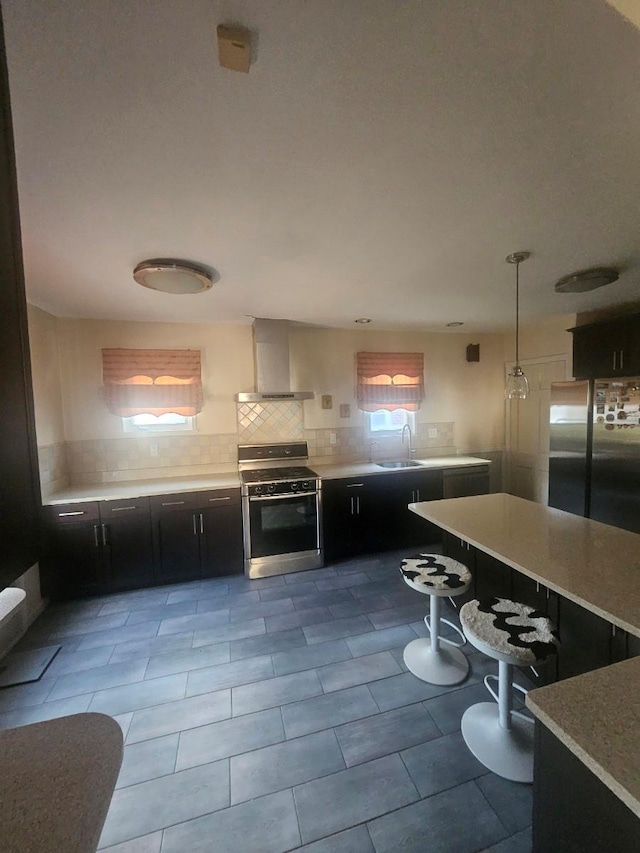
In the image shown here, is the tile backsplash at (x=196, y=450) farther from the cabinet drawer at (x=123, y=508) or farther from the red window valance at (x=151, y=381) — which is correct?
the cabinet drawer at (x=123, y=508)

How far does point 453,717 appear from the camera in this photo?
1.63 m

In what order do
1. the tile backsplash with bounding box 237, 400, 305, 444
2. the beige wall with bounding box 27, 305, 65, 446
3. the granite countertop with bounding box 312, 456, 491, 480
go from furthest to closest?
the tile backsplash with bounding box 237, 400, 305, 444, the granite countertop with bounding box 312, 456, 491, 480, the beige wall with bounding box 27, 305, 65, 446

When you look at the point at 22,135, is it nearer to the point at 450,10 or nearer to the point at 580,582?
the point at 450,10

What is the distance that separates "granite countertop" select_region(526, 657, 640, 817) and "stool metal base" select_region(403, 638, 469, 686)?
3.75 feet

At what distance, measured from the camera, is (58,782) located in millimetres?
656

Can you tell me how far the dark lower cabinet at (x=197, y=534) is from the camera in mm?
2889

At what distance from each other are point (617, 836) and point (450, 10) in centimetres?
181

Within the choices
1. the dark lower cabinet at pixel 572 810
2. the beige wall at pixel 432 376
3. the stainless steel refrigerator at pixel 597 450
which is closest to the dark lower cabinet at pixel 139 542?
the beige wall at pixel 432 376

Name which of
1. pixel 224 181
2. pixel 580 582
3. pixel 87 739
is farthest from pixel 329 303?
pixel 87 739

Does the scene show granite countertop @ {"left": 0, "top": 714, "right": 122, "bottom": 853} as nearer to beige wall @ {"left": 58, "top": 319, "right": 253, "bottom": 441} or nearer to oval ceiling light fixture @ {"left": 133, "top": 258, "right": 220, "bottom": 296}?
oval ceiling light fixture @ {"left": 133, "top": 258, "right": 220, "bottom": 296}

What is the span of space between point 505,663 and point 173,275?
2.63 metres

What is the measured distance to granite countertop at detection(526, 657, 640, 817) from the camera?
0.66 metres

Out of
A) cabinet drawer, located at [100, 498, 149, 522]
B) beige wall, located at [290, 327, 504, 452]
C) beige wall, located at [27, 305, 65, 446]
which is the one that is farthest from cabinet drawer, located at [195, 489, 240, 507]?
beige wall, located at [27, 305, 65, 446]

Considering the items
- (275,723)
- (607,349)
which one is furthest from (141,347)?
(607,349)
